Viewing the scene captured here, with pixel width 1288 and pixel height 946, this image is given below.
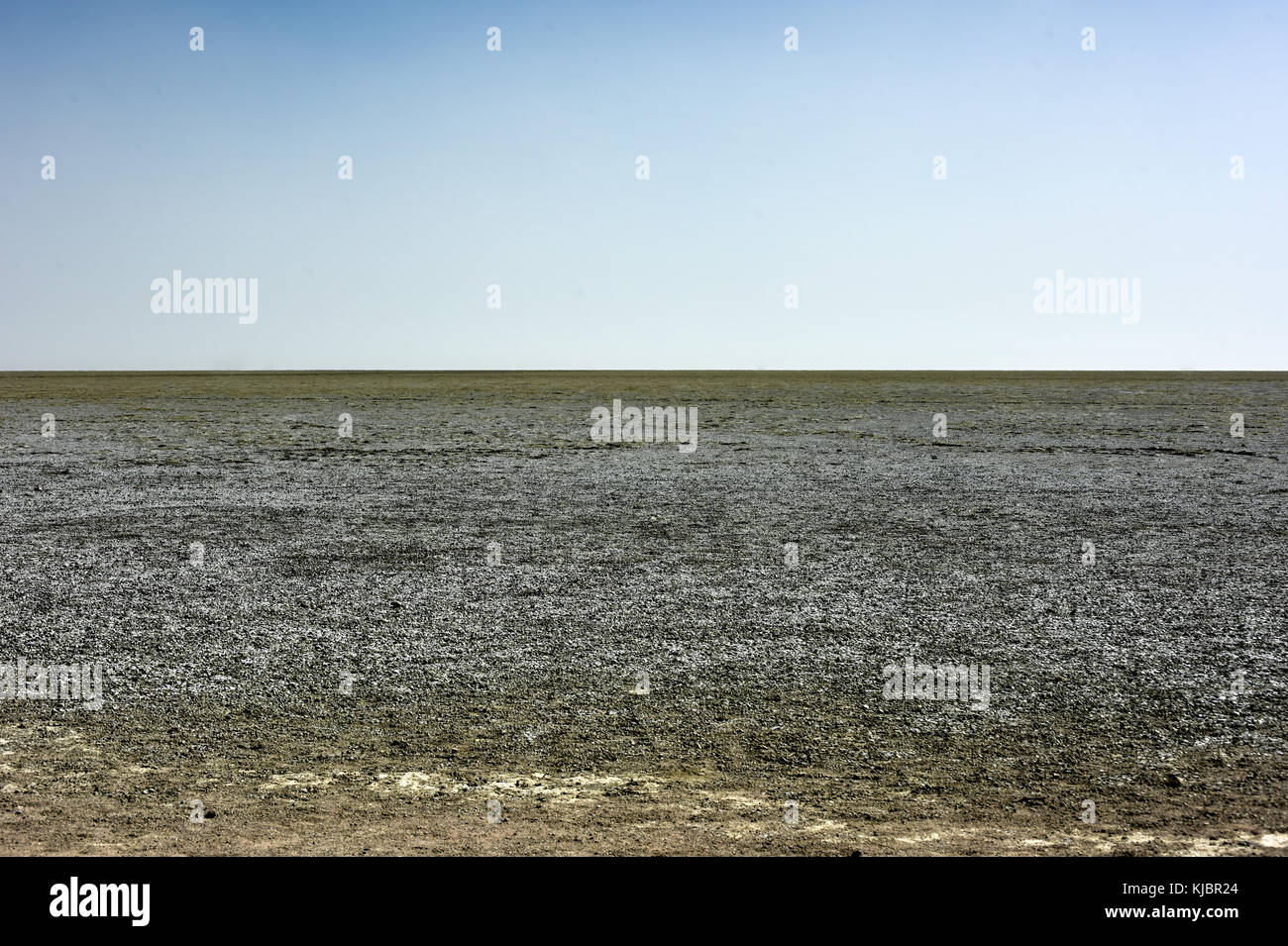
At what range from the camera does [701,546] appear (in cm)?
1192

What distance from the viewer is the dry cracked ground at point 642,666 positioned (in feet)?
16.1

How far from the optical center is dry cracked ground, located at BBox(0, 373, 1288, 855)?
4.92m

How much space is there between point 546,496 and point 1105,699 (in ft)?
35.5

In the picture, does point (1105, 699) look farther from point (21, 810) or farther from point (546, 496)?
point (546, 496)

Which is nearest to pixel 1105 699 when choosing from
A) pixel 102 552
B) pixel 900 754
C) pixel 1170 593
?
pixel 900 754

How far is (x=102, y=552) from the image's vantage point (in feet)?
37.8

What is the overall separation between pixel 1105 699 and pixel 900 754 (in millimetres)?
1710

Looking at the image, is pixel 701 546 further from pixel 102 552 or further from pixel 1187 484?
pixel 1187 484

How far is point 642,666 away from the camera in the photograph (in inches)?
290

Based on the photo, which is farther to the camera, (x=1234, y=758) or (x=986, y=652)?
(x=986, y=652)

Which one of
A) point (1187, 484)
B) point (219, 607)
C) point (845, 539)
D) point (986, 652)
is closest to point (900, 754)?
point (986, 652)
